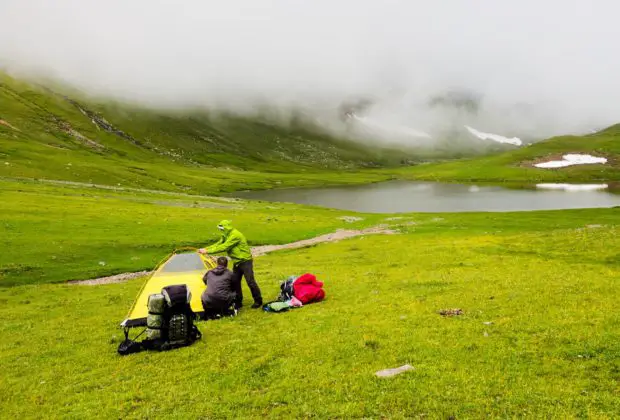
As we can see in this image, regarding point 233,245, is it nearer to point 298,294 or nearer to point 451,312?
point 298,294

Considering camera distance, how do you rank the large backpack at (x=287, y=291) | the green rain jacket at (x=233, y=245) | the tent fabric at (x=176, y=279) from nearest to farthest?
the tent fabric at (x=176, y=279) → the green rain jacket at (x=233, y=245) → the large backpack at (x=287, y=291)

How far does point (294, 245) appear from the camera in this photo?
5809cm

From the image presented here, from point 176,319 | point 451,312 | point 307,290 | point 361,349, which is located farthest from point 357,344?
point 307,290

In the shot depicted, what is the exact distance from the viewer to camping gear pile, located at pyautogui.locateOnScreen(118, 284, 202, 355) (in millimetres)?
17742

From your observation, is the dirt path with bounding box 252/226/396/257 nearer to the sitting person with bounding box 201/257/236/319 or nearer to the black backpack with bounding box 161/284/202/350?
the sitting person with bounding box 201/257/236/319

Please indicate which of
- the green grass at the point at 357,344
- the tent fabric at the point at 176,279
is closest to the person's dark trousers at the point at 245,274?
the green grass at the point at 357,344

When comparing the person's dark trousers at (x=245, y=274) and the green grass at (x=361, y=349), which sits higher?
the person's dark trousers at (x=245, y=274)

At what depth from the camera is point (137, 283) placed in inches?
1406

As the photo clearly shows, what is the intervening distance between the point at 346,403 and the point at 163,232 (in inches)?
2001

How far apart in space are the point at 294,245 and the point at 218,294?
1425 inches

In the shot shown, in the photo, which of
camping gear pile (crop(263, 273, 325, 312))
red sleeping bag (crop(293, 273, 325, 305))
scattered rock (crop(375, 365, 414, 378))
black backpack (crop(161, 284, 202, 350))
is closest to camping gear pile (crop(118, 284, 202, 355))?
black backpack (crop(161, 284, 202, 350))

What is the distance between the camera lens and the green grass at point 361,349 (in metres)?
11.7

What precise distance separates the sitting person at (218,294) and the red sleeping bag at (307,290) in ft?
13.7

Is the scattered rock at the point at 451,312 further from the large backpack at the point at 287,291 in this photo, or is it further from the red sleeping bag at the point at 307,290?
the large backpack at the point at 287,291
